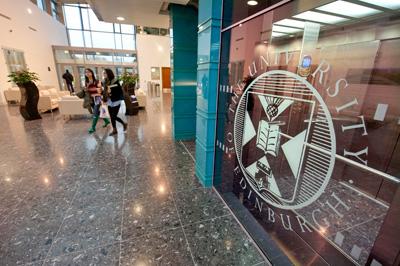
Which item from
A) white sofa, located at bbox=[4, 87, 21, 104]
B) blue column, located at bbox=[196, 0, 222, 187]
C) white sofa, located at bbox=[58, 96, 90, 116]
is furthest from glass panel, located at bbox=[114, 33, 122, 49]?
blue column, located at bbox=[196, 0, 222, 187]

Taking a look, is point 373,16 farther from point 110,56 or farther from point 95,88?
point 110,56

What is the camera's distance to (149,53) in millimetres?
14211

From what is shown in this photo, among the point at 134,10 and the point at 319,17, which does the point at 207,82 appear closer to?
the point at 319,17

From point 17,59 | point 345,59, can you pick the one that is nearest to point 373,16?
point 345,59

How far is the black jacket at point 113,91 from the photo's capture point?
3.87 metres

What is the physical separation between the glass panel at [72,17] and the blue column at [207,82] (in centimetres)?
1671

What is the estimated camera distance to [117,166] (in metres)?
2.96

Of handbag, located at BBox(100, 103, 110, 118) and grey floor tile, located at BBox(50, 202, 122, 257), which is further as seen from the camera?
handbag, located at BBox(100, 103, 110, 118)

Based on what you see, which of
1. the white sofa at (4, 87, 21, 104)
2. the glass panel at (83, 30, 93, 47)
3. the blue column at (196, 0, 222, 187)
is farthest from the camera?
the glass panel at (83, 30, 93, 47)

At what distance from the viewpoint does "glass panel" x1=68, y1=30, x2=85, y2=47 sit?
564 inches

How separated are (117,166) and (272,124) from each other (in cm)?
249

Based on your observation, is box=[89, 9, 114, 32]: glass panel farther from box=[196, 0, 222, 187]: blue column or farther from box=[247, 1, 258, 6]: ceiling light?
box=[247, 1, 258, 6]: ceiling light

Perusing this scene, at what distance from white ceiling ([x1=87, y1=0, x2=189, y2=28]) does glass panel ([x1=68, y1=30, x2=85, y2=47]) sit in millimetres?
11962

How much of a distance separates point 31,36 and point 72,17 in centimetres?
522
